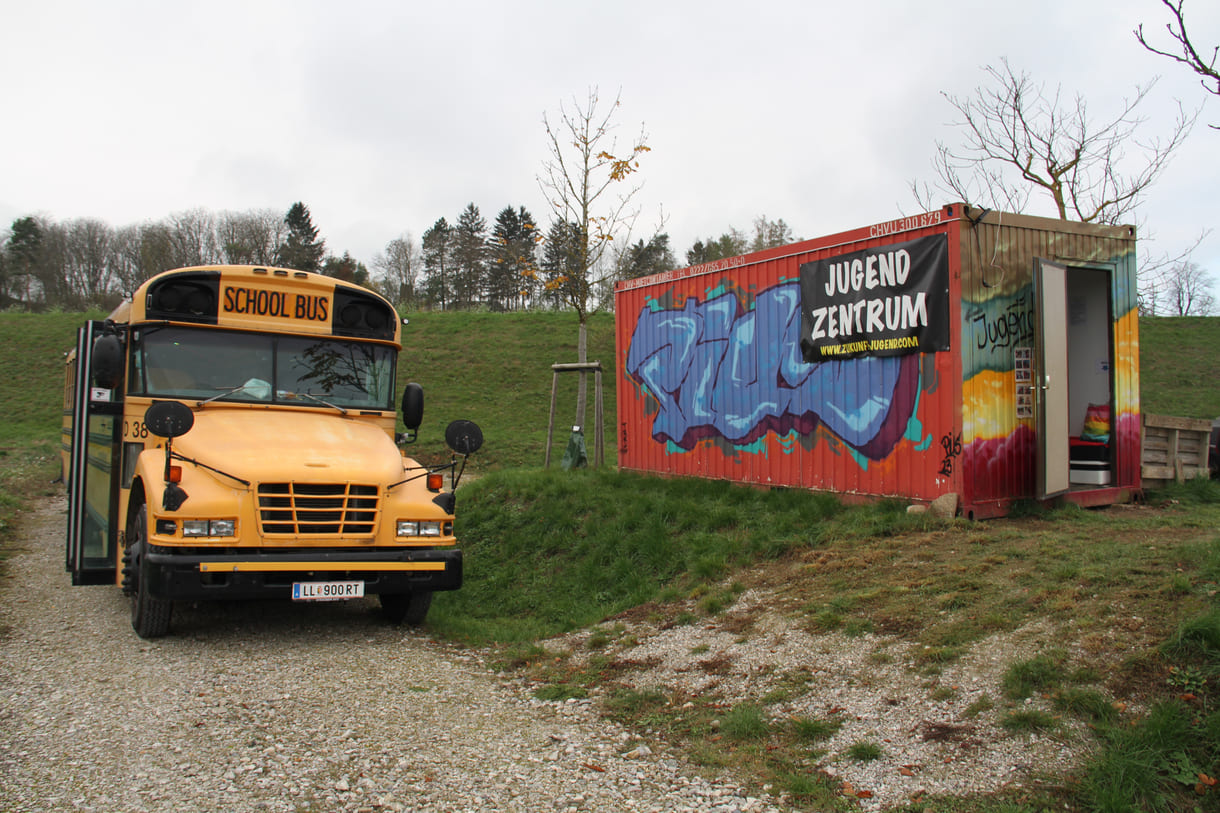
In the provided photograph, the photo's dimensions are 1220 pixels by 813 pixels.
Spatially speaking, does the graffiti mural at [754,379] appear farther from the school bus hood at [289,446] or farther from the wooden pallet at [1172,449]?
the school bus hood at [289,446]

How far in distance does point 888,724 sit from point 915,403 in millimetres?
4710

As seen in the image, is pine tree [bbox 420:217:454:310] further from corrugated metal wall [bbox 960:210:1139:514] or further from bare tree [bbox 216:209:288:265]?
corrugated metal wall [bbox 960:210:1139:514]

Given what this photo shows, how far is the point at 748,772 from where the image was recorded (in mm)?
3863

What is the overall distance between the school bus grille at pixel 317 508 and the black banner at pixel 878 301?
528 cm

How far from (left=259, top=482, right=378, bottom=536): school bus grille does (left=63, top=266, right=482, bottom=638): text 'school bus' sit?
1 centimetres

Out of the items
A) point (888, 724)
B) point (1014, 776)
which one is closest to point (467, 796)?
point (888, 724)

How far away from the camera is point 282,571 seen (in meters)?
5.84

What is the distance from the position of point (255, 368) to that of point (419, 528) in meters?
2.24

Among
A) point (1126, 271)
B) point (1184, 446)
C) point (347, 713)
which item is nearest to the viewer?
point (347, 713)

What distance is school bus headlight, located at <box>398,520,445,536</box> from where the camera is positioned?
634 cm

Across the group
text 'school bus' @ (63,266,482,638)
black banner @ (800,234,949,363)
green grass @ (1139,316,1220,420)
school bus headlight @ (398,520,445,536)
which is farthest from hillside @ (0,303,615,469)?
green grass @ (1139,316,1220,420)

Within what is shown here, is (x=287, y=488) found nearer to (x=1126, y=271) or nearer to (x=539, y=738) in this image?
(x=539, y=738)

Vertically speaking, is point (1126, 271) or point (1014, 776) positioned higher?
point (1126, 271)

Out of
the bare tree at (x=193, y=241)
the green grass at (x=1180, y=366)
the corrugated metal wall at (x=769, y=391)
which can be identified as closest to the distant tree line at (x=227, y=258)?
the bare tree at (x=193, y=241)
